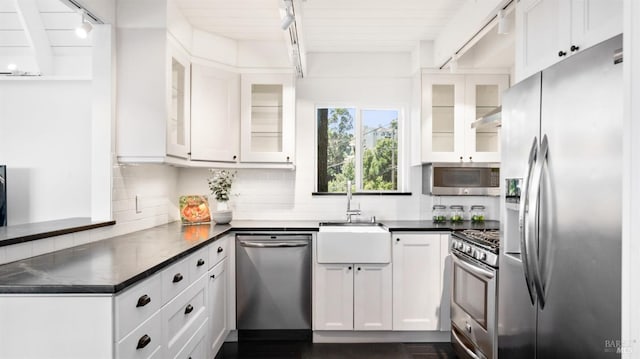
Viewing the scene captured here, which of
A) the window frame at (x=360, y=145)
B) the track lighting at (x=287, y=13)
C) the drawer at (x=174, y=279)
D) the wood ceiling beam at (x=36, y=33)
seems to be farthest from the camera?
the window frame at (x=360, y=145)

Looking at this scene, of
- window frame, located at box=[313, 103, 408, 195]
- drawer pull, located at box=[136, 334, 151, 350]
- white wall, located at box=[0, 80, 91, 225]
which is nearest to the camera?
drawer pull, located at box=[136, 334, 151, 350]

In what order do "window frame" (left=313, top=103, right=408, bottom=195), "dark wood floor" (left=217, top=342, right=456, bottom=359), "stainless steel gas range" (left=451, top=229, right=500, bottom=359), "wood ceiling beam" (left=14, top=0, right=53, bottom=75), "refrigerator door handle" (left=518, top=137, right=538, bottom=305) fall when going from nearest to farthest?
"refrigerator door handle" (left=518, top=137, right=538, bottom=305), "stainless steel gas range" (left=451, top=229, right=500, bottom=359), "wood ceiling beam" (left=14, top=0, right=53, bottom=75), "dark wood floor" (left=217, top=342, right=456, bottom=359), "window frame" (left=313, top=103, right=408, bottom=195)

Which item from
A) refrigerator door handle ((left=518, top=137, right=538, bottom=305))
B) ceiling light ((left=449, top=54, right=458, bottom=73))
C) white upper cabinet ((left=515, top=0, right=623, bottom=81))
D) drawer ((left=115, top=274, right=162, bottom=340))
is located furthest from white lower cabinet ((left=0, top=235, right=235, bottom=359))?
ceiling light ((left=449, top=54, right=458, bottom=73))

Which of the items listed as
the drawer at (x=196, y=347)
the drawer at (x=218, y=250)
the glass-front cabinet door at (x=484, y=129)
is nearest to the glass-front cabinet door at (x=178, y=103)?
the drawer at (x=218, y=250)

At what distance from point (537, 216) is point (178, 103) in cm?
248

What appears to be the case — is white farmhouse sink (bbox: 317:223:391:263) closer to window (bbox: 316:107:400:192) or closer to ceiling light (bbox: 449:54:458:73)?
window (bbox: 316:107:400:192)

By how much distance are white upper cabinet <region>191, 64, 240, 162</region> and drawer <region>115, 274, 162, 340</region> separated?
Answer: 5.26ft

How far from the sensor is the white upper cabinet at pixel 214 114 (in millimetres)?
3061

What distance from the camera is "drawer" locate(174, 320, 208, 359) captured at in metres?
1.98

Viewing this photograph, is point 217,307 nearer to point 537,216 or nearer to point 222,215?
point 222,215

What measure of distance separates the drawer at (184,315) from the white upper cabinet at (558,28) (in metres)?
2.10

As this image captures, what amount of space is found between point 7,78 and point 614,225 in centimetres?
348

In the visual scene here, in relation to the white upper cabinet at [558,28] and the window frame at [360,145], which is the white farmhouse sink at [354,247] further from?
the white upper cabinet at [558,28]

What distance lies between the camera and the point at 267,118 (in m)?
3.39
